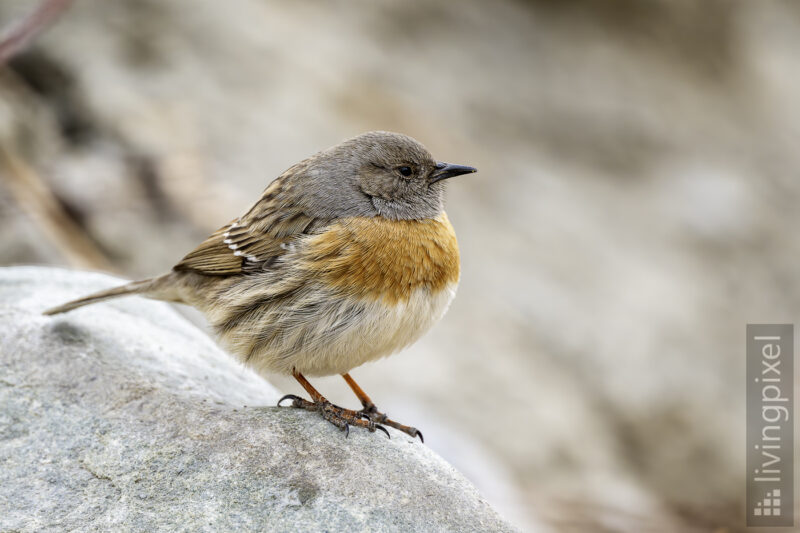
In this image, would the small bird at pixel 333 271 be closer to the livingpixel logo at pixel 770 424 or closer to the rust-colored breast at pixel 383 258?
the rust-colored breast at pixel 383 258

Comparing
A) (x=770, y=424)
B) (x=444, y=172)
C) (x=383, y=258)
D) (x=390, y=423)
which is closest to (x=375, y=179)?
(x=444, y=172)

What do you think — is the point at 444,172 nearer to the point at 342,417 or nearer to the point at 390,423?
the point at 390,423

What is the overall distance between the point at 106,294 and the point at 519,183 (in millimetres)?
7607

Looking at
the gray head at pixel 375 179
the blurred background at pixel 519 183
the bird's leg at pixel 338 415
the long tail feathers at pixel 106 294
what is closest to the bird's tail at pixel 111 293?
the long tail feathers at pixel 106 294

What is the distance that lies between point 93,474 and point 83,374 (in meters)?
0.80

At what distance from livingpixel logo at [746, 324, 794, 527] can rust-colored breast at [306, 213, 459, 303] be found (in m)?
5.34

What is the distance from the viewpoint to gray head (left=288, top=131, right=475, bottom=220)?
5012 millimetres

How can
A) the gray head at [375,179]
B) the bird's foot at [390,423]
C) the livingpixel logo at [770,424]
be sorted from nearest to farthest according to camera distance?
the bird's foot at [390,423] < the gray head at [375,179] < the livingpixel logo at [770,424]

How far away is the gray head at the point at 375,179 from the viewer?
16.4ft

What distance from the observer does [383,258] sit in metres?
4.61

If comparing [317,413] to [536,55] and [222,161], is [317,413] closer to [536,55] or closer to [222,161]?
[222,161]

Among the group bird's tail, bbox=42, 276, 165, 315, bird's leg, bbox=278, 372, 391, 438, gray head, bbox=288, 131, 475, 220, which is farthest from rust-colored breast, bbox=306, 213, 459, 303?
bird's tail, bbox=42, 276, 165, 315

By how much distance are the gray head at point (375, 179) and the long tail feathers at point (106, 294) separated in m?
1.19

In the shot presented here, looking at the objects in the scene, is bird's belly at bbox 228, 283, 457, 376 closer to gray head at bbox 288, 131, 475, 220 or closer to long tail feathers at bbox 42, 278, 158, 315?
gray head at bbox 288, 131, 475, 220
